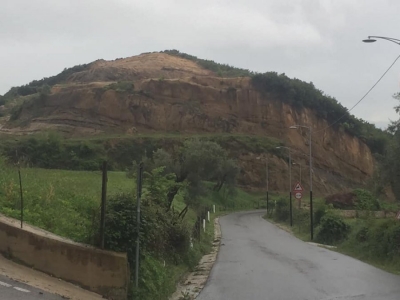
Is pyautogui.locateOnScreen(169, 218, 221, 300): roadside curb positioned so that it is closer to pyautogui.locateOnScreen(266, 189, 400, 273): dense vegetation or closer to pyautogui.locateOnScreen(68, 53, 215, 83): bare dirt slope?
pyautogui.locateOnScreen(266, 189, 400, 273): dense vegetation

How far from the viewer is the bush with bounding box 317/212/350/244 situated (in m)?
34.7

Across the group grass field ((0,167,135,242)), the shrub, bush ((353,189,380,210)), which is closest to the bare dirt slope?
bush ((353,189,380,210))

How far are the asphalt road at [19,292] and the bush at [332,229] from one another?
86.7 feet

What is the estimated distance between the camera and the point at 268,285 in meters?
16.1

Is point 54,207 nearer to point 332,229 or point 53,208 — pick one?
point 53,208

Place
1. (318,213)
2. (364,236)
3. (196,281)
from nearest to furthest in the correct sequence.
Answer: (196,281) < (364,236) < (318,213)

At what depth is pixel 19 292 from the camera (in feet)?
32.4

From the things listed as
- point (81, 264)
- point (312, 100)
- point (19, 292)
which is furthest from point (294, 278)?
point (312, 100)

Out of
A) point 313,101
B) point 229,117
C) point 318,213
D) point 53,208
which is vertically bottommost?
point 318,213

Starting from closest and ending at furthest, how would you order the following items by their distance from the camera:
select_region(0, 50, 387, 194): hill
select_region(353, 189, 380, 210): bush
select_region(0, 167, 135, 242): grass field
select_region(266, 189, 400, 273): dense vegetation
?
1. select_region(0, 167, 135, 242): grass field
2. select_region(266, 189, 400, 273): dense vegetation
3. select_region(353, 189, 380, 210): bush
4. select_region(0, 50, 387, 194): hill

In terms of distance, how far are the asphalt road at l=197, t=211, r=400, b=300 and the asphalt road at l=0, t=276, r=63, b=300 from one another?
5220 millimetres

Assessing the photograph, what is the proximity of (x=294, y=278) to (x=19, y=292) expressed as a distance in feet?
32.3

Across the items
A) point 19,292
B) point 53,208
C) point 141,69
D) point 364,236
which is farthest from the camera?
point 141,69

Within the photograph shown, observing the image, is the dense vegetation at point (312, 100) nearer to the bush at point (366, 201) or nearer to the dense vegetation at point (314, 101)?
the dense vegetation at point (314, 101)
